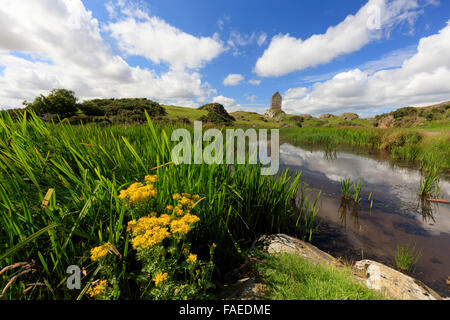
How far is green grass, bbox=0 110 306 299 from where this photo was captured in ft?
4.44

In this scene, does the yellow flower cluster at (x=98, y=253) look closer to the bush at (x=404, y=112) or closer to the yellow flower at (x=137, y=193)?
the yellow flower at (x=137, y=193)

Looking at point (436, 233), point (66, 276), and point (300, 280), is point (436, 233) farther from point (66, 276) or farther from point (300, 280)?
point (66, 276)

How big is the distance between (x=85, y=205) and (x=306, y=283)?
2188 millimetres

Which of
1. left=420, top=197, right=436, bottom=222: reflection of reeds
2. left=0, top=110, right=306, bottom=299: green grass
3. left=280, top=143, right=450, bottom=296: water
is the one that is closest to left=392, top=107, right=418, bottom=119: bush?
left=280, top=143, right=450, bottom=296: water

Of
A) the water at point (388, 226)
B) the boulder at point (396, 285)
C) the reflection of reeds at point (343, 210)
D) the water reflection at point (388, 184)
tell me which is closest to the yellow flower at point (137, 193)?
the boulder at point (396, 285)

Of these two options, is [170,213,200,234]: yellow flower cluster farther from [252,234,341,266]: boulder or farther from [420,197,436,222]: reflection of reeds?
[420,197,436,222]: reflection of reeds

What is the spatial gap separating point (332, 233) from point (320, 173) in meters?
4.93

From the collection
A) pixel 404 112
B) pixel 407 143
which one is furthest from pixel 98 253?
pixel 404 112

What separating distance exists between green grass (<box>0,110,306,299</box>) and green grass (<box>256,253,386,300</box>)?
57 cm

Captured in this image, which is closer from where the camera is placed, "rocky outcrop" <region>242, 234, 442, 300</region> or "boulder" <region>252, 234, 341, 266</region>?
"rocky outcrop" <region>242, 234, 442, 300</region>

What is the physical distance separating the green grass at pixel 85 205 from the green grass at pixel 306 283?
1.88ft

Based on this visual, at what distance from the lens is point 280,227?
3504 mm

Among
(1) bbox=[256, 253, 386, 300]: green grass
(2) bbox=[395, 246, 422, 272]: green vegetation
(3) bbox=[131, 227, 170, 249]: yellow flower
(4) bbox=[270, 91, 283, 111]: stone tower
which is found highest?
(4) bbox=[270, 91, 283, 111]: stone tower

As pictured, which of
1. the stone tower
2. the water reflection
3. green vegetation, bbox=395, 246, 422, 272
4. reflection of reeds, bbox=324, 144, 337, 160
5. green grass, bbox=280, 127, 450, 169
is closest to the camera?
green vegetation, bbox=395, 246, 422, 272
